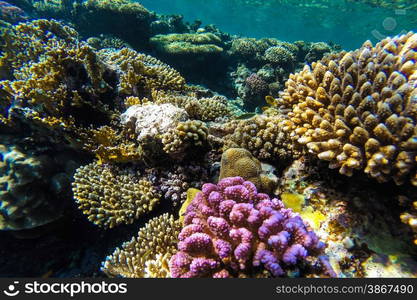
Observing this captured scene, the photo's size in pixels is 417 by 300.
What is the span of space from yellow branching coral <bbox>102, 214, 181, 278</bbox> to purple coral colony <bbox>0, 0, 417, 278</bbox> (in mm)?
21

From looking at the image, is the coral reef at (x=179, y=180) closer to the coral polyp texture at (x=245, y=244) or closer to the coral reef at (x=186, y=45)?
the coral polyp texture at (x=245, y=244)

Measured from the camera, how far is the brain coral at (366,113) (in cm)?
256

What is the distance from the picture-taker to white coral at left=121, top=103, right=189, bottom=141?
395cm

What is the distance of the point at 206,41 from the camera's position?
480 inches

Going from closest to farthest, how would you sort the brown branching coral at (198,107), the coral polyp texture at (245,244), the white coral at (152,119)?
1. the coral polyp texture at (245,244)
2. the white coral at (152,119)
3. the brown branching coral at (198,107)

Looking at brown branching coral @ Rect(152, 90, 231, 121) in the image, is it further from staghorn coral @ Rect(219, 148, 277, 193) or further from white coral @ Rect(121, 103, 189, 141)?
staghorn coral @ Rect(219, 148, 277, 193)

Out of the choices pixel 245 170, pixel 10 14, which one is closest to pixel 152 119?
pixel 245 170

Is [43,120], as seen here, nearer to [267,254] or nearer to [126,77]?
[126,77]

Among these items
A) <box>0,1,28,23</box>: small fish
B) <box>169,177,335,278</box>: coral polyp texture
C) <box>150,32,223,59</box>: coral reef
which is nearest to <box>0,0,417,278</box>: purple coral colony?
<box>169,177,335,278</box>: coral polyp texture

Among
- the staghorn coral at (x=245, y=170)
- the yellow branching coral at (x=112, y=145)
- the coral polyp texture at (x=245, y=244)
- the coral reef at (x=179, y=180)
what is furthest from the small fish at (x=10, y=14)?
the coral polyp texture at (x=245, y=244)

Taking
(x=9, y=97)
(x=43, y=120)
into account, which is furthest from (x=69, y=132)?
(x=9, y=97)

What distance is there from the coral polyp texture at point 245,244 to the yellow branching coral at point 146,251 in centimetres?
88

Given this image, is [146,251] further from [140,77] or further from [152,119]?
[140,77]

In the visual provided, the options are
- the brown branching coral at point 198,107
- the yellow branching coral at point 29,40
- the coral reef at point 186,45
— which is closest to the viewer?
the brown branching coral at point 198,107
